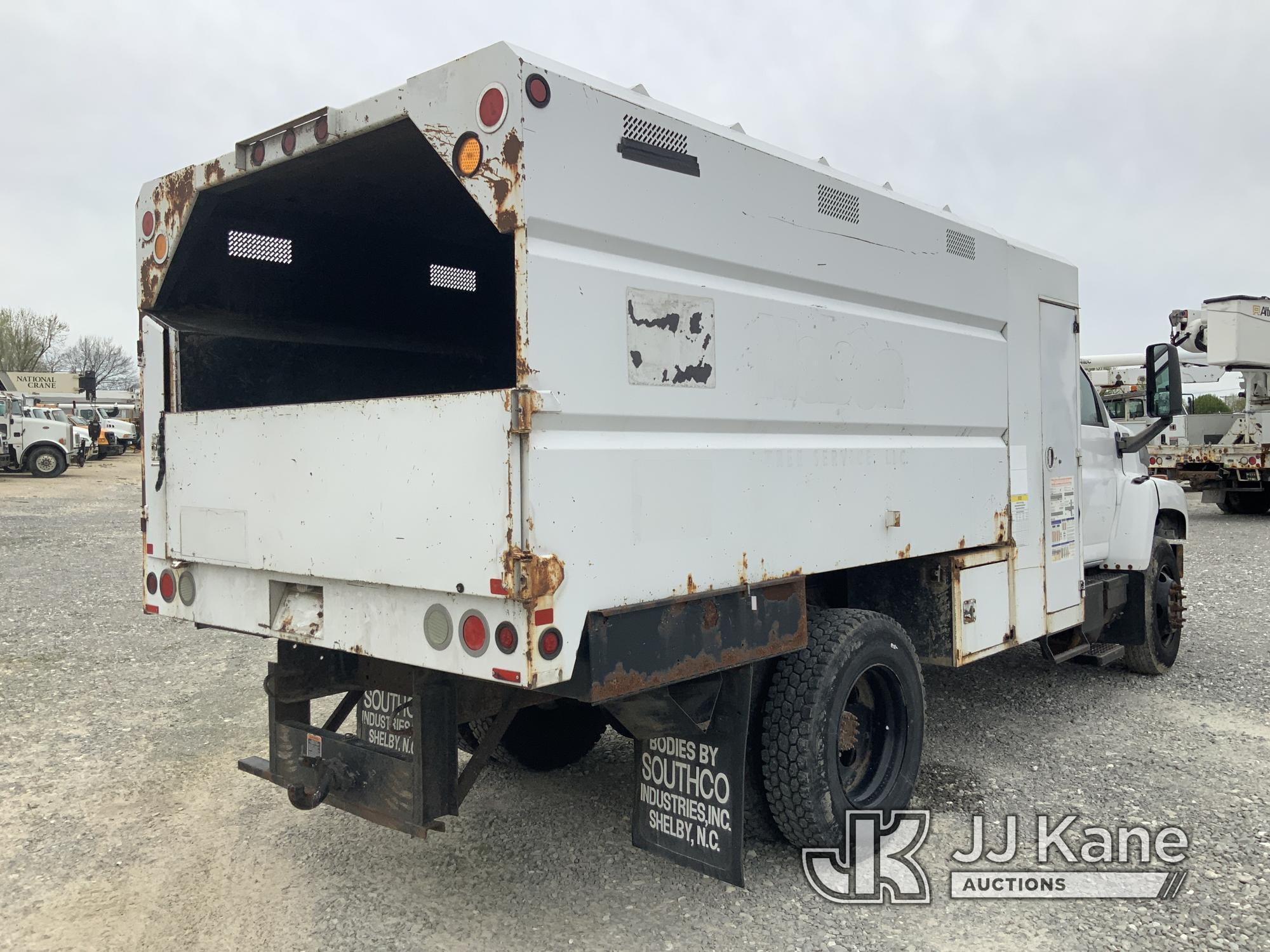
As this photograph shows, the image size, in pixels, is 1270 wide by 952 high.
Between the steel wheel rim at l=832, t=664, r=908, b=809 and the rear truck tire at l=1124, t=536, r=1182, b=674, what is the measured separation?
297 cm

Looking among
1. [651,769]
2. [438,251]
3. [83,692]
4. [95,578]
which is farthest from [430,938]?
[95,578]

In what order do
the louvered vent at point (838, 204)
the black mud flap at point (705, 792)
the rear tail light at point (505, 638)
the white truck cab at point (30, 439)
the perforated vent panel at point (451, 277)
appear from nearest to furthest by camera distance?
1. the rear tail light at point (505, 638)
2. the black mud flap at point (705, 792)
3. the louvered vent at point (838, 204)
4. the perforated vent panel at point (451, 277)
5. the white truck cab at point (30, 439)

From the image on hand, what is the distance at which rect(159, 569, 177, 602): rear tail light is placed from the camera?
370 cm

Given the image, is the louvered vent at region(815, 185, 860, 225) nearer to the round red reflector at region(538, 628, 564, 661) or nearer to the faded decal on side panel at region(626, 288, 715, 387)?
the faded decal on side panel at region(626, 288, 715, 387)

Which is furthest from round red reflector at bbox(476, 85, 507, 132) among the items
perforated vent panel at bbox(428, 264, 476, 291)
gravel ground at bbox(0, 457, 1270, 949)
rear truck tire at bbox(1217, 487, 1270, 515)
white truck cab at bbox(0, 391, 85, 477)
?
white truck cab at bbox(0, 391, 85, 477)

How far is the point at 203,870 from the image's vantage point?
3.73 metres

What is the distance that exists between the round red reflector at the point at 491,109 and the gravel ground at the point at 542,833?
101 inches

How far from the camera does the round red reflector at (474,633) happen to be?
2.67 m

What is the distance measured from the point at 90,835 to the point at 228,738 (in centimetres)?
124

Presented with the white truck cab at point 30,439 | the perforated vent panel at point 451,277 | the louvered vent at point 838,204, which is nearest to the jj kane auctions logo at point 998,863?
the louvered vent at point 838,204

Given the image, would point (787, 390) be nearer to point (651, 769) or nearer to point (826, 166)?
point (826, 166)

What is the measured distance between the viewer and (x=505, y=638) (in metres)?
2.61

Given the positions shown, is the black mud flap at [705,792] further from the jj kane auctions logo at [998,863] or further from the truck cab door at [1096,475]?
the truck cab door at [1096,475]

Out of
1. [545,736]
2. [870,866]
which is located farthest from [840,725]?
[545,736]
